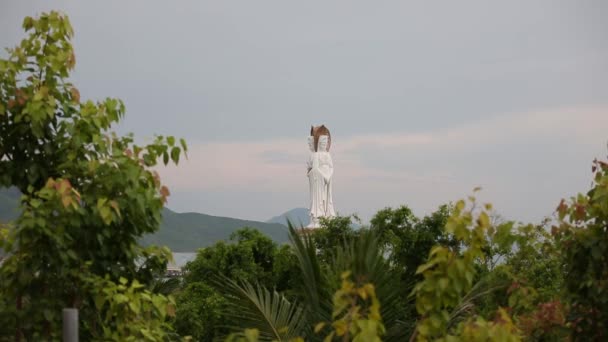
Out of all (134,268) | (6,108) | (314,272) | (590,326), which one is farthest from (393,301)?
(6,108)

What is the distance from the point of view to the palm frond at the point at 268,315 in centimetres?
703

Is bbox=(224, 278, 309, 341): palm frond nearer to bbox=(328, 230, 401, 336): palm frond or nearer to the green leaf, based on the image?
bbox=(328, 230, 401, 336): palm frond

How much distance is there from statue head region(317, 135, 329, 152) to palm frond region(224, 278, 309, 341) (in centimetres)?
1994

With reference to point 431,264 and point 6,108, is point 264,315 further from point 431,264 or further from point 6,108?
point 431,264

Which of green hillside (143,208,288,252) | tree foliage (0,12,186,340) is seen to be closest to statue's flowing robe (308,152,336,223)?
tree foliage (0,12,186,340)

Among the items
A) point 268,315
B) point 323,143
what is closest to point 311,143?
point 323,143

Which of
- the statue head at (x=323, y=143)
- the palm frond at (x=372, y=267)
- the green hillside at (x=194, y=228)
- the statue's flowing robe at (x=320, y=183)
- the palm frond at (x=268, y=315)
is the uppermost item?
the green hillside at (x=194, y=228)

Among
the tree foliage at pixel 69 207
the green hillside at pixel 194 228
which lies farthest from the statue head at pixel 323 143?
the green hillside at pixel 194 228

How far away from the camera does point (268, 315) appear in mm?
7074

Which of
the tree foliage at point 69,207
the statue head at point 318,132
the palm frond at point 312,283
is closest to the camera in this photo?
the tree foliage at point 69,207

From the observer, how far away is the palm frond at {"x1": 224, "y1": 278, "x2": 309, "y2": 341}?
23.1ft

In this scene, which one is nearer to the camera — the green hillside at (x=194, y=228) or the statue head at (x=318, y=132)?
the statue head at (x=318, y=132)

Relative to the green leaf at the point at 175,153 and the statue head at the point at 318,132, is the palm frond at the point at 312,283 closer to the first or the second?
the green leaf at the point at 175,153

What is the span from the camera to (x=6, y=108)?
5.54 m
